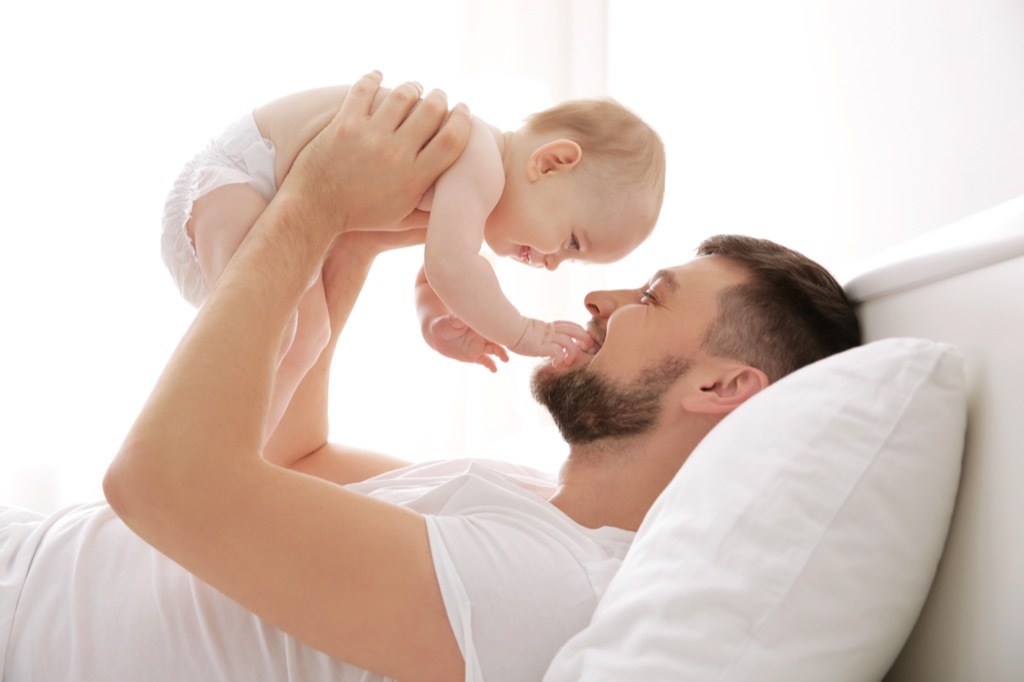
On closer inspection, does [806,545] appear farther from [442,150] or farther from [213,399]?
[442,150]

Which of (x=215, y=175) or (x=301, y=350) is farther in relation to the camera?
(x=301, y=350)

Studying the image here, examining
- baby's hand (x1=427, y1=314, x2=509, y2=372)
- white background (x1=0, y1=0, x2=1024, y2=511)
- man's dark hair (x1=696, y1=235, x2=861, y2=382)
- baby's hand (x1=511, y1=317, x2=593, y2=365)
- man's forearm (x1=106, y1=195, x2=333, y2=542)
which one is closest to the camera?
man's forearm (x1=106, y1=195, x2=333, y2=542)

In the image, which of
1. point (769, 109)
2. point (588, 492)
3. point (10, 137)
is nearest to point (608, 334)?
point (588, 492)

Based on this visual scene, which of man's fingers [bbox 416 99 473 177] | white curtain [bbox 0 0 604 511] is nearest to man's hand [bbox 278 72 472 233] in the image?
man's fingers [bbox 416 99 473 177]

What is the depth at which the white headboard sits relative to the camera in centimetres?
82

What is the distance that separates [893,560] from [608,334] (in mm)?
690

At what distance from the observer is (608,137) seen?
1.57m

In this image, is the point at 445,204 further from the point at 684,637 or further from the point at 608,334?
the point at 684,637

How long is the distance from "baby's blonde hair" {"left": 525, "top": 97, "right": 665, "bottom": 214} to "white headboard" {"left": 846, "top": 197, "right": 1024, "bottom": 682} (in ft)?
1.99

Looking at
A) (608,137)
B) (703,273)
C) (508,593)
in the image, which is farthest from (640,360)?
(508,593)

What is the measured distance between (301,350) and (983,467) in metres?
1.10

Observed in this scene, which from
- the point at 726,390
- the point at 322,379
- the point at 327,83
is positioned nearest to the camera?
the point at 726,390

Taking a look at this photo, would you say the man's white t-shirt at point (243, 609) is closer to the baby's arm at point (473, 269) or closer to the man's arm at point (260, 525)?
the man's arm at point (260, 525)

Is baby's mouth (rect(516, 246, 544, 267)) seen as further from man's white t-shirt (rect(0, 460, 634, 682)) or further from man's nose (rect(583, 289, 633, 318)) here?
man's white t-shirt (rect(0, 460, 634, 682))
